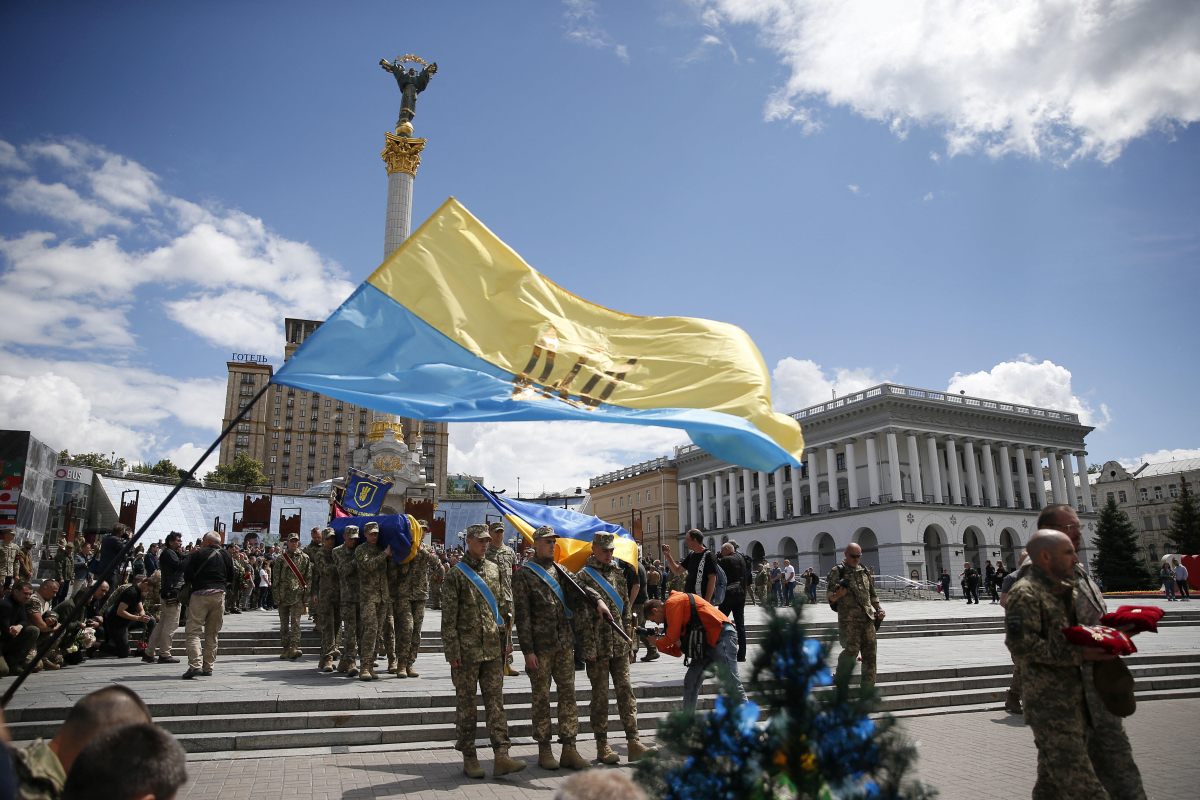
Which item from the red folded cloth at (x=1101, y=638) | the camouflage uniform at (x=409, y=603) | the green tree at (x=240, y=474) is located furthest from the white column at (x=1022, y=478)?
the green tree at (x=240, y=474)

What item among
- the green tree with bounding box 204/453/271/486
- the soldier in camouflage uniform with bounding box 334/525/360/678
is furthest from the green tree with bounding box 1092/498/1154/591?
the green tree with bounding box 204/453/271/486

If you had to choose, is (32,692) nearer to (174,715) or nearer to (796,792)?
(174,715)

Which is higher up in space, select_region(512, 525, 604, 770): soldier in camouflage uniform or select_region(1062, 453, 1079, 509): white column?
select_region(1062, 453, 1079, 509): white column

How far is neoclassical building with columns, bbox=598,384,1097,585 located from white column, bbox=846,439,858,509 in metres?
0.08

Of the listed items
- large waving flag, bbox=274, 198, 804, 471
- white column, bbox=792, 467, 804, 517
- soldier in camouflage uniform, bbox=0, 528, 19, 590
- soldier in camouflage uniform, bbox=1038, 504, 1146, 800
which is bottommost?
soldier in camouflage uniform, bbox=1038, 504, 1146, 800

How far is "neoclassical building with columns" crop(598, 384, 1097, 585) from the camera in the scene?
6066cm

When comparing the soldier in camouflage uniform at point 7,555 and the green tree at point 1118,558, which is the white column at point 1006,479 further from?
the soldier in camouflage uniform at point 7,555

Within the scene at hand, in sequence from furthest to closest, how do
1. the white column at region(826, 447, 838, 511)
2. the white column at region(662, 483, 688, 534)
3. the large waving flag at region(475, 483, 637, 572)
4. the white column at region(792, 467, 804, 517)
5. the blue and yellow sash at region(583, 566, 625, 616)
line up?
the white column at region(662, 483, 688, 534)
the white column at region(792, 467, 804, 517)
the white column at region(826, 447, 838, 511)
the large waving flag at region(475, 483, 637, 572)
the blue and yellow sash at region(583, 566, 625, 616)

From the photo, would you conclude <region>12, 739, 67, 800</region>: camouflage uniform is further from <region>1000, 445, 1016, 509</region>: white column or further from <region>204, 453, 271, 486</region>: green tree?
<region>204, 453, 271, 486</region>: green tree

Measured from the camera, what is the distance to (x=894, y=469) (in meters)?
60.7

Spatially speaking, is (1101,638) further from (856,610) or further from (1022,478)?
(1022,478)

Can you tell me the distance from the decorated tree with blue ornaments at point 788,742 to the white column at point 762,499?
240ft

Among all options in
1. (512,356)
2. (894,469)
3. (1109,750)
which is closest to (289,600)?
(512,356)

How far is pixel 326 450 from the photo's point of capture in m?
128
